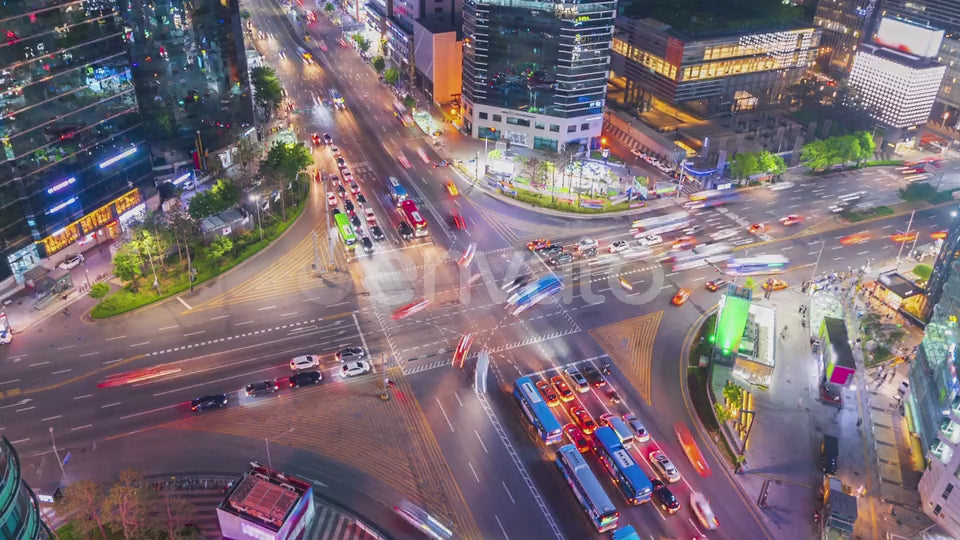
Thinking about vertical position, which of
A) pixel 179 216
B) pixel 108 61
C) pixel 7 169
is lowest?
pixel 179 216

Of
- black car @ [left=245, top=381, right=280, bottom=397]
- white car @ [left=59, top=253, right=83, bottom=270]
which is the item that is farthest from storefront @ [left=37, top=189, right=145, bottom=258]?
black car @ [left=245, top=381, right=280, bottom=397]

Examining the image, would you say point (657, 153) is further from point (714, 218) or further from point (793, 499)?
point (793, 499)

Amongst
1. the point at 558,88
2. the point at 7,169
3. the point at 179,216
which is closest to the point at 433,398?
the point at 179,216

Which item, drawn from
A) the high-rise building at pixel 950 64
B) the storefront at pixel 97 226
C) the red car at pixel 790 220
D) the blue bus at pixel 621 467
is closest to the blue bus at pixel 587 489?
the blue bus at pixel 621 467

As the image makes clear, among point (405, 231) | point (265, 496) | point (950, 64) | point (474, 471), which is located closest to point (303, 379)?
point (265, 496)

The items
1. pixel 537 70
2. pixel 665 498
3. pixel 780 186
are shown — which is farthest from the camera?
pixel 537 70

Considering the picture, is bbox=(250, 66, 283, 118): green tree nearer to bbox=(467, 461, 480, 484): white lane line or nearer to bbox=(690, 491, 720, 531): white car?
Answer: bbox=(467, 461, 480, 484): white lane line

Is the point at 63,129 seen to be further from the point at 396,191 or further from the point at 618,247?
the point at 618,247
